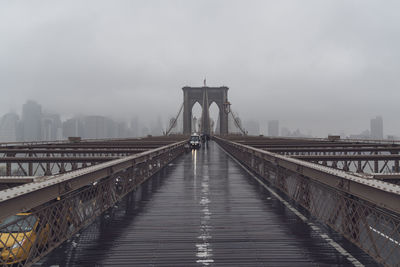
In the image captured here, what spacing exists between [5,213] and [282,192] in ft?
27.9

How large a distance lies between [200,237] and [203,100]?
11698 cm

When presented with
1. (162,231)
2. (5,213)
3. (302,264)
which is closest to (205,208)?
(162,231)

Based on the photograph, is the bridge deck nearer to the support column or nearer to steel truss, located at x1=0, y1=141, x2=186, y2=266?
steel truss, located at x1=0, y1=141, x2=186, y2=266

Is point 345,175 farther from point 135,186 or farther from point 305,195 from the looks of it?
point 135,186

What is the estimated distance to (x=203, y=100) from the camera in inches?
4781

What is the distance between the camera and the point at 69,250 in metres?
5.05

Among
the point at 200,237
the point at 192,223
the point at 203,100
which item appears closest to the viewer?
the point at 200,237

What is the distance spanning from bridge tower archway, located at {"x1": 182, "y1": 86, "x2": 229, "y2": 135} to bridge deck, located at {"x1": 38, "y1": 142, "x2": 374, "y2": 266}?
11083cm

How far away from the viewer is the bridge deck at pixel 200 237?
473cm

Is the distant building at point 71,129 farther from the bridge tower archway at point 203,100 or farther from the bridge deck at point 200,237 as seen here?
the bridge deck at point 200,237

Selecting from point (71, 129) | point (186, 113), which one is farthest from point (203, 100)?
point (71, 129)

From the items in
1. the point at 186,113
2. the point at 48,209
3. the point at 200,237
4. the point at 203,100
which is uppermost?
the point at 203,100

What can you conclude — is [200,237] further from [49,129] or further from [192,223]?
[49,129]

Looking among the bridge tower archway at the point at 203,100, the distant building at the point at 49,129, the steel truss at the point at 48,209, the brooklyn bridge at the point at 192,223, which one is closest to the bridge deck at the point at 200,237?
the brooklyn bridge at the point at 192,223
